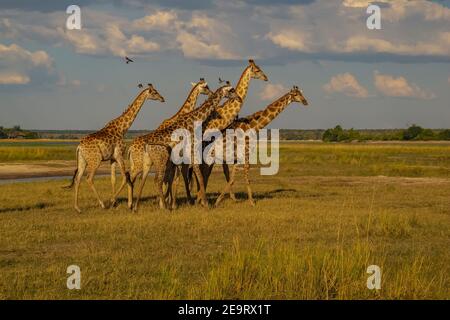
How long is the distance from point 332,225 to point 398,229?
53.3 inches

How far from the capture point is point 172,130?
1557 centimetres

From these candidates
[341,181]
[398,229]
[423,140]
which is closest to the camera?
[398,229]

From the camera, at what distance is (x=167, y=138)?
15359 mm

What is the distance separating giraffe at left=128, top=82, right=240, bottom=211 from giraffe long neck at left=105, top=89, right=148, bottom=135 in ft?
3.42

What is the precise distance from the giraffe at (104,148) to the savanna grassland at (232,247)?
34.1 inches

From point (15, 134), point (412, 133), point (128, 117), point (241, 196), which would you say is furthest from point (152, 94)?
point (15, 134)

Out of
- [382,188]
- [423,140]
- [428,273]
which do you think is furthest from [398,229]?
[423,140]

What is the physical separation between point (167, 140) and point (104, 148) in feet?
4.88

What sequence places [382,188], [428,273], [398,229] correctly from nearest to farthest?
[428,273]
[398,229]
[382,188]

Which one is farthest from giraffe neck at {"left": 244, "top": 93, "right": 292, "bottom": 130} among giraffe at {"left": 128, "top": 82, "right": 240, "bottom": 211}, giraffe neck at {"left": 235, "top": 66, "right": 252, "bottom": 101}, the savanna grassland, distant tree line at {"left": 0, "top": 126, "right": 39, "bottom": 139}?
distant tree line at {"left": 0, "top": 126, "right": 39, "bottom": 139}

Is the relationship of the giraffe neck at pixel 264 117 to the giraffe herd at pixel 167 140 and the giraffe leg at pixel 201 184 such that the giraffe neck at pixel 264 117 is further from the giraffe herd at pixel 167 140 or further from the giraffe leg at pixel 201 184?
the giraffe leg at pixel 201 184

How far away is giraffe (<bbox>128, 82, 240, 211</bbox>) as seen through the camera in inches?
599
